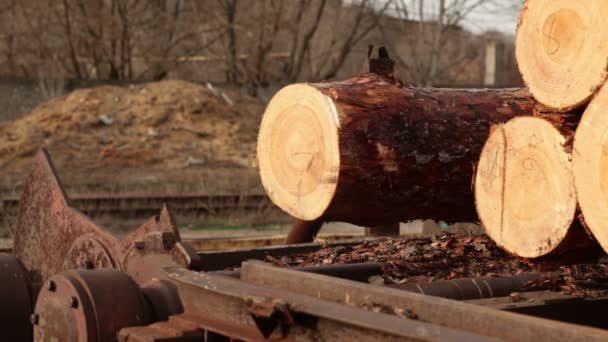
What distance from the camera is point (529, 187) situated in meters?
4.29

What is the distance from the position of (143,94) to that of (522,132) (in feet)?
62.8

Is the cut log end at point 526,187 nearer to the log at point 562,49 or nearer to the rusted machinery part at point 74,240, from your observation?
the log at point 562,49

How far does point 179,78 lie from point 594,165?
28644 millimetres

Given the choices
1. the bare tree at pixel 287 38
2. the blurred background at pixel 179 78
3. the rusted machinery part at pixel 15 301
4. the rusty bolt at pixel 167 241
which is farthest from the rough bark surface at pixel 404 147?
the bare tree at pixel 287 38

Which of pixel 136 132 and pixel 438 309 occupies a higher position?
pixel 438 309

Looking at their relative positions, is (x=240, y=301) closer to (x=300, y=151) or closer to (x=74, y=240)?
(x=300, y=151)

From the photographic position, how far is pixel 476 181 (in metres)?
4.64

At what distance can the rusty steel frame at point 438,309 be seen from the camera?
288 cm

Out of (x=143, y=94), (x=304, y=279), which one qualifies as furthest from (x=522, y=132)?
(x=143, y=94)

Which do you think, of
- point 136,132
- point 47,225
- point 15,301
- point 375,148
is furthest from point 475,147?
point 136,132

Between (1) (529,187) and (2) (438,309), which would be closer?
(2) (438,309)

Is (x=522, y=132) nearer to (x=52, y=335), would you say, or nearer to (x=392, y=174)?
(x=392, y=174)

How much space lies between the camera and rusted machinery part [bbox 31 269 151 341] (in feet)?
14.2

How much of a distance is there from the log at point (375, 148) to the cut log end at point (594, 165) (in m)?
1.43
